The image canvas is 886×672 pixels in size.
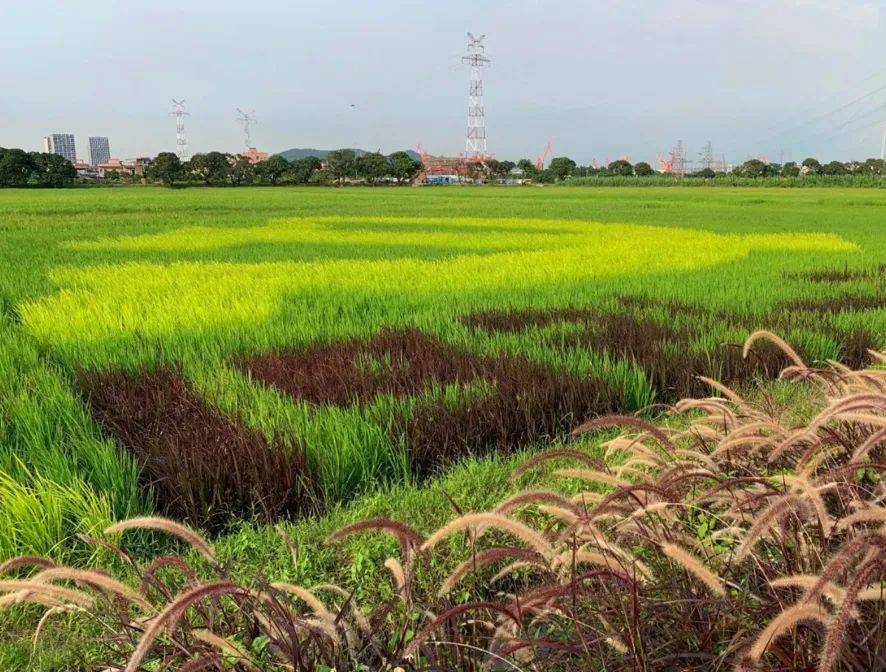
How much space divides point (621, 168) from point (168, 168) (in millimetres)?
68409

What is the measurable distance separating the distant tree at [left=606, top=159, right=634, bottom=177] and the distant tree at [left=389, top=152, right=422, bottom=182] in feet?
104

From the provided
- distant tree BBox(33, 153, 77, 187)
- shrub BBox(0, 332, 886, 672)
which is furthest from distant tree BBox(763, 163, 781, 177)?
shrub BBox(0, 332, 886, 672)

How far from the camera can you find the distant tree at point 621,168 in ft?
352

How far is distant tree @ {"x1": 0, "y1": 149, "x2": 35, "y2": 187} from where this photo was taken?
75.4 metres

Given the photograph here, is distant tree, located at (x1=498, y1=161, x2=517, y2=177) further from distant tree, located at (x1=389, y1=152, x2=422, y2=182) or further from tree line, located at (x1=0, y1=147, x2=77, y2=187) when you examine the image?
tree line, located at (x1=0, y1=147, x2=77, y2=187)

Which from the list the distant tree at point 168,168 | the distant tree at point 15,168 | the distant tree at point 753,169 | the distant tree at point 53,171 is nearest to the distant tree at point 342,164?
the distant tree at point 168,168

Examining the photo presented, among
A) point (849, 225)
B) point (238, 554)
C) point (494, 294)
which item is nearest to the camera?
point (238, 554)

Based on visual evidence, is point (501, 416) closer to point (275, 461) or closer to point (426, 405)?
point (426, 405)

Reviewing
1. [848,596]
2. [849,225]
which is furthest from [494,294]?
[849,225]

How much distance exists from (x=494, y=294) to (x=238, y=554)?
5066mm

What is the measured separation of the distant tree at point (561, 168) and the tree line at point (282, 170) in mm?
23177

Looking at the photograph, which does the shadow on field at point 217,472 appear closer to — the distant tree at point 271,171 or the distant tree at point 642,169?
the distant tree at point 271,171

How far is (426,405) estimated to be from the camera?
3.60 meters

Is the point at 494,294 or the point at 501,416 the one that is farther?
the point at 494,294
